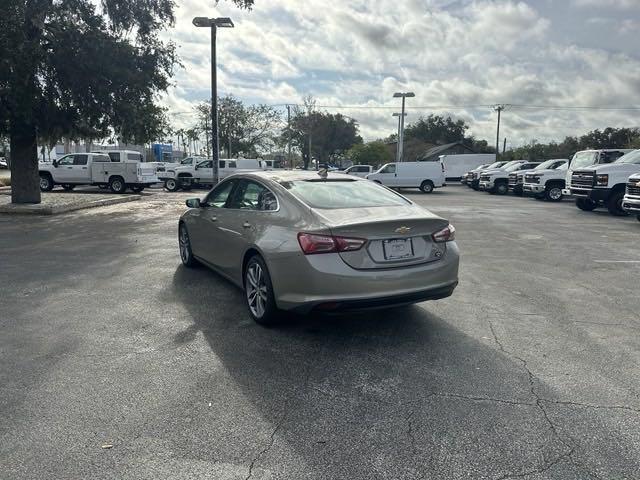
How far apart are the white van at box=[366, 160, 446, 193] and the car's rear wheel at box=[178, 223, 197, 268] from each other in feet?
76.4

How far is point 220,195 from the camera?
635cm

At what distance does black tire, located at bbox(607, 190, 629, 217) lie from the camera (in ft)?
51.3

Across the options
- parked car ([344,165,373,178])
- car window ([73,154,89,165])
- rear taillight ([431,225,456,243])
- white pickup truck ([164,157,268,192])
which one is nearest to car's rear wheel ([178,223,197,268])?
rear taillight ([431,225,456,243])

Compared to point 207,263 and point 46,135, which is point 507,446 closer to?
point 207,263

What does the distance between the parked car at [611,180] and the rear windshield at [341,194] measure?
512 inches

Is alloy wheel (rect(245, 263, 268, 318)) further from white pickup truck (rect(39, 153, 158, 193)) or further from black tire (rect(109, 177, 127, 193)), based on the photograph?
black tire (rect(109, 177, 127, 193))

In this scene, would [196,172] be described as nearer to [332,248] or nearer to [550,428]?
[332,248]

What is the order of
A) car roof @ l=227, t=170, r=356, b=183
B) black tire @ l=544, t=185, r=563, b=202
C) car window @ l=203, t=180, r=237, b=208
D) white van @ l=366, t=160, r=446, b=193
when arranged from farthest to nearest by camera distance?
white van @ l=366, t=160, r=446, b=193, black tire @ l=544, t=185, r=563, b=202, car window @ l=203, t=180, r=237, b=208, car roof @ l=227, t=170, r=356, b=183

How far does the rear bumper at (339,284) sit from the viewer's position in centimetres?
414

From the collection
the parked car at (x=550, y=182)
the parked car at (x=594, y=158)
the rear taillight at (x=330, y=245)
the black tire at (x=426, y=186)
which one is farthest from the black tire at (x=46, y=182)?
the rear taillight at (x=330, y=245)

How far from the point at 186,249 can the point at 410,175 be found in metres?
24.5

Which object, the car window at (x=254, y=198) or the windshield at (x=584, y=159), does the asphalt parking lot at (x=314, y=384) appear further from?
the windshield at (x=584, y=159)

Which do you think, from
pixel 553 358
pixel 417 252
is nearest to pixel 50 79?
pixel 417 252

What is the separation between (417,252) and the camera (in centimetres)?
449
